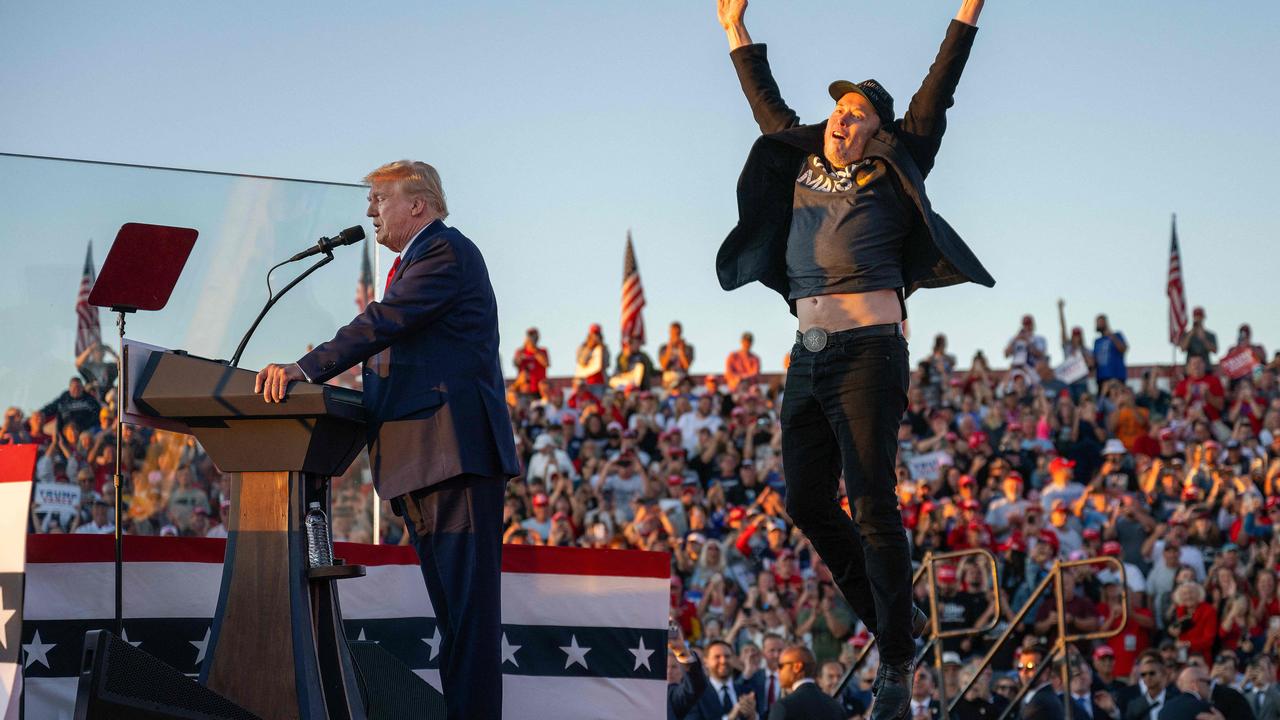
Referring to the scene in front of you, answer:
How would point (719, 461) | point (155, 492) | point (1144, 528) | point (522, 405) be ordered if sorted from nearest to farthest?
point (155, 492) → point (1144, 528) → point (719, 461) → point (522, 405)

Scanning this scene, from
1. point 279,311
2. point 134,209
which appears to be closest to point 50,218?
point 134,209

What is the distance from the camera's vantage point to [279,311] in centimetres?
745

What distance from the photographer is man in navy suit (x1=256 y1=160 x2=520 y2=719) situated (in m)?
4.58

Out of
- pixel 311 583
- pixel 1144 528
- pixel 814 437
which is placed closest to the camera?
pixel 311 583

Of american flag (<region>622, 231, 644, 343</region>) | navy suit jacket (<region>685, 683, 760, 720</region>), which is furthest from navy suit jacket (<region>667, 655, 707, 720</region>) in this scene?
american flag (<region>622, 231, 644, 343</region>)

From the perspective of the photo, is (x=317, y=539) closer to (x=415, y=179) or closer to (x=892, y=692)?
(x=415, y=179)

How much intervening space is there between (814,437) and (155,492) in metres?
4.45

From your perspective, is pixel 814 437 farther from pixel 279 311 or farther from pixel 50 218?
pixel 50 218

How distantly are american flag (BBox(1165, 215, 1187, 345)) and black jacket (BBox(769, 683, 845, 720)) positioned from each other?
18667mm

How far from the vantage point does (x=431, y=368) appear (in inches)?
187

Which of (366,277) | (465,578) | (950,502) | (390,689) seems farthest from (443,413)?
(950,502)

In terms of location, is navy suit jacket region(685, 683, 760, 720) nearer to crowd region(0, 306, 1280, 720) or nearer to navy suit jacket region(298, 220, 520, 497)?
crowd region(0, 306, 1280, 720)

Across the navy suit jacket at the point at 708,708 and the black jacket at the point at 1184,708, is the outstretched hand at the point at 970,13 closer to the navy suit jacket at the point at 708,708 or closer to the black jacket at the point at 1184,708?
the navy suit jacket at the point at 708,708

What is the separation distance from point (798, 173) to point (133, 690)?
2.60 metres
